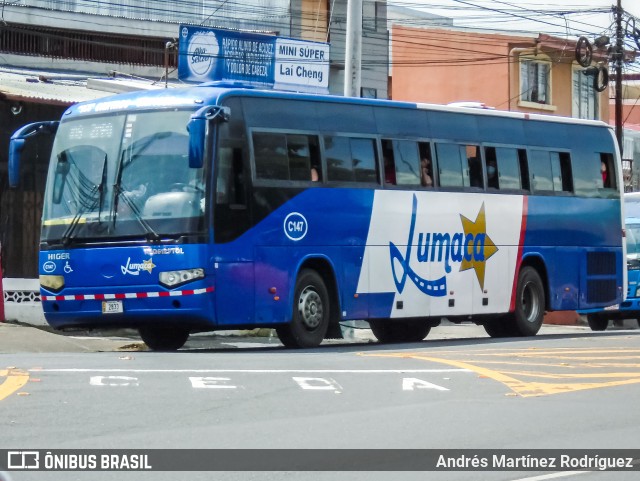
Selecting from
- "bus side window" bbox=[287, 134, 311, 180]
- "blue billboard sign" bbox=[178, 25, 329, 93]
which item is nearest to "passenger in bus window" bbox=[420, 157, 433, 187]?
"bus side window" bbox=[287, 134, 311, 180]

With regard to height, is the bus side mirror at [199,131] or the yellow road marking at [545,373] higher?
the bus side mirror at [199,131]

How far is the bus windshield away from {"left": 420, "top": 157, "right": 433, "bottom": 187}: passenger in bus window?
15.8 ft

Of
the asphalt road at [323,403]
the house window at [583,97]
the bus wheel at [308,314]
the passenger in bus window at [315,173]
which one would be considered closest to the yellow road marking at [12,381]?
the asphalt road at [323,403]

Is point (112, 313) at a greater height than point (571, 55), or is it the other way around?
point (571, 55)

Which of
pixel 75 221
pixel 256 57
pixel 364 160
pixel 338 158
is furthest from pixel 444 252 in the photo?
pixel 256 57

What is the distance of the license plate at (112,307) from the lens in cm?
1814

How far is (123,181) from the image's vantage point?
18.2m

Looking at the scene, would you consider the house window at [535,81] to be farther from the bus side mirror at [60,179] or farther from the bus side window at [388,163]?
the bus side mirror at [60,179]

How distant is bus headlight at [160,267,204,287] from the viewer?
1777 centimetres

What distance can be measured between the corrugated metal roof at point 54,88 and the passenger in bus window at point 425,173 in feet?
25.9
